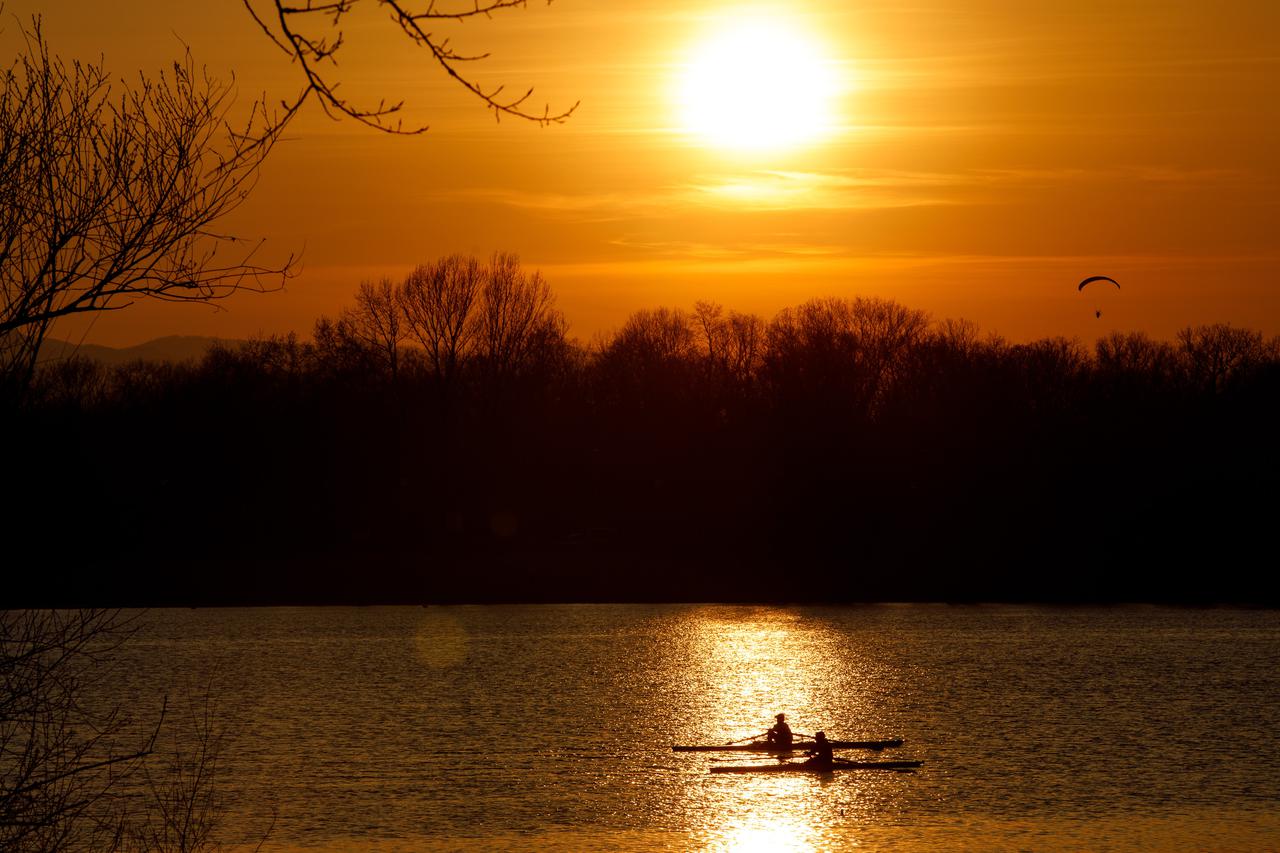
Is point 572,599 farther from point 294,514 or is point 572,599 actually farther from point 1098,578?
point 1098,578

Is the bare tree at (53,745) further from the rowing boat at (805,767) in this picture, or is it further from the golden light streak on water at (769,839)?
the rowing boat at (805,767)

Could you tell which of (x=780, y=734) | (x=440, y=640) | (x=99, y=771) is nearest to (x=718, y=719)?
(x=780, y=734)

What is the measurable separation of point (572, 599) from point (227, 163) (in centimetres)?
5985

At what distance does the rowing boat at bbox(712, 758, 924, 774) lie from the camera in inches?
1261

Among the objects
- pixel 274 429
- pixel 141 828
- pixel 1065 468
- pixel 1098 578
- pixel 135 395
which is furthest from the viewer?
pixel 135 395

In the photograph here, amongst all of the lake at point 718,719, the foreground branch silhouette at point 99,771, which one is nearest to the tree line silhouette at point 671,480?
the lake at point 718,719

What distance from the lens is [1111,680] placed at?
4825 centimetres

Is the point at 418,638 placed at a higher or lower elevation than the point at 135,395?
lower

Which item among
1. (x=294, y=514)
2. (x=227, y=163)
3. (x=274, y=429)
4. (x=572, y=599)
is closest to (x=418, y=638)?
(x=572, y=599)

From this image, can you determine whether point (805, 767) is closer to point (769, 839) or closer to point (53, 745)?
point (769, 839)

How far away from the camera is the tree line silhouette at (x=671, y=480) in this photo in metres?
69.2

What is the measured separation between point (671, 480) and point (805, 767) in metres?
46.9

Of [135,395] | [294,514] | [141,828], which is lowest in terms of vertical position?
[141,828]

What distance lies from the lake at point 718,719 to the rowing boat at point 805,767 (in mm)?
352
